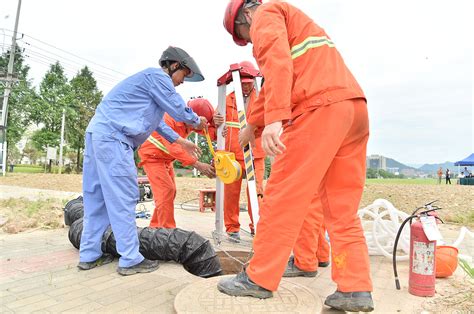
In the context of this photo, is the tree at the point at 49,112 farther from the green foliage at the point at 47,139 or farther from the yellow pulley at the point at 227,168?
the yellow pulley at the point at 227,168

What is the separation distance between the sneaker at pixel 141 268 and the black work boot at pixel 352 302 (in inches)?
57.2

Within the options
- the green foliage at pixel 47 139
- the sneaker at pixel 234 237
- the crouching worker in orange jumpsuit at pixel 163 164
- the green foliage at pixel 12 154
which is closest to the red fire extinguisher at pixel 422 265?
the sneaker at pixel 234 237

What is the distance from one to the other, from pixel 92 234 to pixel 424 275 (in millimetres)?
2524

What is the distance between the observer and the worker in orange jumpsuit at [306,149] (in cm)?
202

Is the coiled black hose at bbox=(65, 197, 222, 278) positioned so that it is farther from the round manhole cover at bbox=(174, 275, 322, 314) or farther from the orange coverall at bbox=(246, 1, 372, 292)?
the orange coverall at bbox=(246, 1, 372, 292)

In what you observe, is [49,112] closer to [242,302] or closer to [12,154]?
[12,154]

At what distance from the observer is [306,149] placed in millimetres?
2027

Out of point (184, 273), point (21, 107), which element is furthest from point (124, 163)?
point (21, 107)

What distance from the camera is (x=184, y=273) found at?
2902mm

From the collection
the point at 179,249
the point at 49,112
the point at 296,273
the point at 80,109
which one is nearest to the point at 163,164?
the point at 179,249

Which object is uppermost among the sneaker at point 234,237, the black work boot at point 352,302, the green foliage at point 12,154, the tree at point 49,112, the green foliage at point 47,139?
the tree at point 49,112

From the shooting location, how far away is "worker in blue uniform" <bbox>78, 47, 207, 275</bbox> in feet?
9.41

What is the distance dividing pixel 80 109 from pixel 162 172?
35290mm

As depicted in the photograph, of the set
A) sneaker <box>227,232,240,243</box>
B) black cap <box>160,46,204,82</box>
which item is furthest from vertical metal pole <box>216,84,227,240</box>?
black cap <box>160,46,204,82</box>
